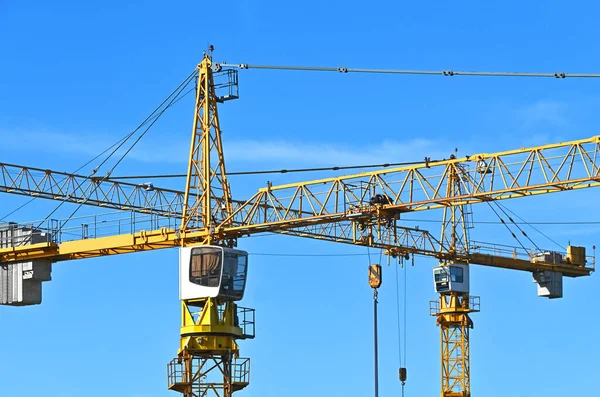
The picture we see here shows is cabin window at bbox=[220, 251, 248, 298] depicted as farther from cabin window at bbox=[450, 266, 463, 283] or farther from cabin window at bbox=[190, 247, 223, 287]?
cabin window at bbox=[450, 266, 463, 283]

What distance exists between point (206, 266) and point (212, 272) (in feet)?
1.65

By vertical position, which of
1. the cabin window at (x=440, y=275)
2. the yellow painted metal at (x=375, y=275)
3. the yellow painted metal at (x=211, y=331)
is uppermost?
the cabin window at (x=440, y=275)

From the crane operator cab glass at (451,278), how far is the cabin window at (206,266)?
37.8m

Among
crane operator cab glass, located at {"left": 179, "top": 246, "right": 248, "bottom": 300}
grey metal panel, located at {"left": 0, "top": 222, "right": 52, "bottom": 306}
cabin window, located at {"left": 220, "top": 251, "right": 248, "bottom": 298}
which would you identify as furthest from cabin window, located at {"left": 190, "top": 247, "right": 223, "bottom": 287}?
grey metal panel, located at {"left": 0, "top": 222, "right": 52, "bottom": 306}

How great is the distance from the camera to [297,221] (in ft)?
285

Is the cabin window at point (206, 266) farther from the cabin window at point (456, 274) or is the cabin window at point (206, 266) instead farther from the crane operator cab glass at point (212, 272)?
the cabin window at point (456, 274)

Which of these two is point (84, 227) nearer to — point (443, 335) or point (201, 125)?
point (201, 125)

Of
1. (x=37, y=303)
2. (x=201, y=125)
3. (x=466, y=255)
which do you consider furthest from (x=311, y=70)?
(x=466, y=255)

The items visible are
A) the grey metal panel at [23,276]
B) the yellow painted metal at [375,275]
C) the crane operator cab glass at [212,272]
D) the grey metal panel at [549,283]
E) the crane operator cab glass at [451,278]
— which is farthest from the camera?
the grey metal panel at [549,283]

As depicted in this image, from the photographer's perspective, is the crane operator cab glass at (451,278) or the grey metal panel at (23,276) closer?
the grey metal panel at (23,276)

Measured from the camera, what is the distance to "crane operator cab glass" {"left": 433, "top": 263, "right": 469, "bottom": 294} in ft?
401

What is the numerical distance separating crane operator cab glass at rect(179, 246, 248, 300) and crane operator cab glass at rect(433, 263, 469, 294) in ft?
120

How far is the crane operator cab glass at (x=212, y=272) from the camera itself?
87.6 metres

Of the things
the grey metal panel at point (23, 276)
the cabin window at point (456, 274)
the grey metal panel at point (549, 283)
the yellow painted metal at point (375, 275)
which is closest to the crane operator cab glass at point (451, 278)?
the cabin window at point (456, 274)
